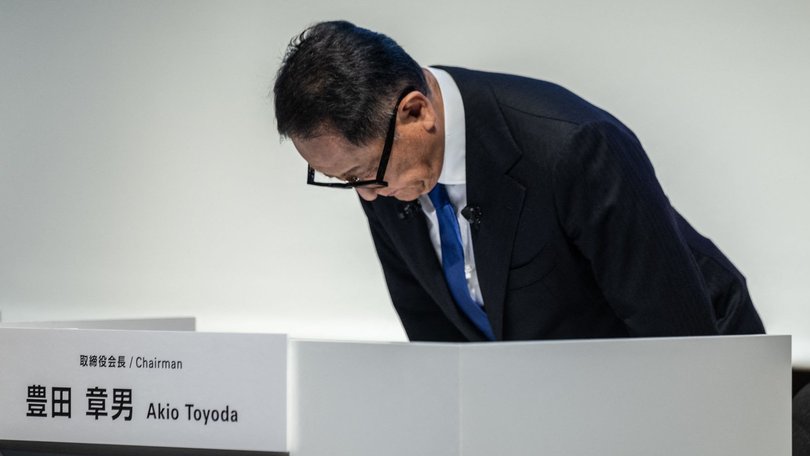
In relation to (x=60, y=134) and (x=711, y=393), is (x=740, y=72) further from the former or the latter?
(x=60, y=134)

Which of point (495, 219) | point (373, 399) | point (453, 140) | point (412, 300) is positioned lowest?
point (412, 300)

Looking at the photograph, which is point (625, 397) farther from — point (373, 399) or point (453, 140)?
point (453, 140)

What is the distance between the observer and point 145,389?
104 centimetres

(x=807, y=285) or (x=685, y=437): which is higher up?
A: (x=685, y=437)

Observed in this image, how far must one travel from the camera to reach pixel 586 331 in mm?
→ 1462

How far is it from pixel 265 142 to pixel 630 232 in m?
1.89

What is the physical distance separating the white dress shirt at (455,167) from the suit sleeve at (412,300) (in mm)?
202

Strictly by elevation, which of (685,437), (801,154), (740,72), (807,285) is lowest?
(807,285)

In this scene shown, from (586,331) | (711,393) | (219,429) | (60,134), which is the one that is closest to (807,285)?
(586,331)

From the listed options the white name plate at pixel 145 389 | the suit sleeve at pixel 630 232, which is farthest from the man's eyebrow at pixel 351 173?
the white name plate at pixel 145 389

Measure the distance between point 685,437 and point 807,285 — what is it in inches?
66.4

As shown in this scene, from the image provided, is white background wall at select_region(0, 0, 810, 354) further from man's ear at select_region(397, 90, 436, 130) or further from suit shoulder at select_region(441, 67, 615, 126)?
man's ear at select_region(397, 90, 436, 130)

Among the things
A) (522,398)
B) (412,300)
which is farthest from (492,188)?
(522,398)

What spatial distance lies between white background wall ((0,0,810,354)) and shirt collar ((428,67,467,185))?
4.37 ft
